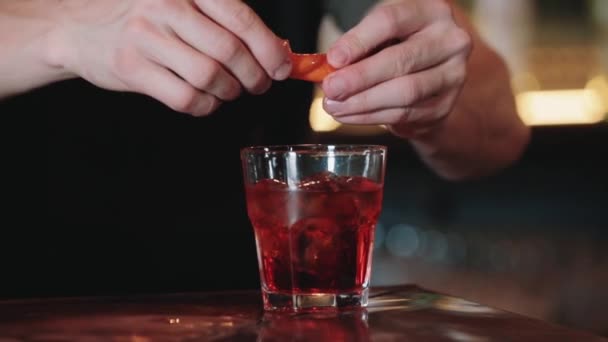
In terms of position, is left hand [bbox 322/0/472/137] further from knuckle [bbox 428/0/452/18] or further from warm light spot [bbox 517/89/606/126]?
warm light spot [bbox 517/89/606/126]

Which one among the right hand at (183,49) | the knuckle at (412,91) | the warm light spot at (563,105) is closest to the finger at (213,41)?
the right hand at (183,49)

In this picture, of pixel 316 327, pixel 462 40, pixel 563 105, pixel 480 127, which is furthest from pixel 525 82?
pixel 316 327

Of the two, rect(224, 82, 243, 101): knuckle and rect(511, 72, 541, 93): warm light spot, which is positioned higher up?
rect(511, 72, 541, 93): warm light spot

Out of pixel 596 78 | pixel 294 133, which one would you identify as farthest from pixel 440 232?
pixel 294 133

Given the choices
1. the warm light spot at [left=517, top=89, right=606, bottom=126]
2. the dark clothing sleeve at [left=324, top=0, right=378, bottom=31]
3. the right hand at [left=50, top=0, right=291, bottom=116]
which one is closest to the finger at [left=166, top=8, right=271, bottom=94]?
the right hand at [left=50, top=0, right=291, bottom=116]

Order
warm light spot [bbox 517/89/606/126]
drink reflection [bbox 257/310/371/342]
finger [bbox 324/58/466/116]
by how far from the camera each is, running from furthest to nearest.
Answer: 1. warm light spot [bbox 517/89/606/126]
2. finger [bbox 324/58/466/116]
3. drink reflection [bbox 257/310/371/342]

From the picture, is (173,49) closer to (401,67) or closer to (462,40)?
(401,67)

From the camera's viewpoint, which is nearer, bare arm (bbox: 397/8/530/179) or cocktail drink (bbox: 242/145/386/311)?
cocktail drink (bbox: 242/145/386/311)

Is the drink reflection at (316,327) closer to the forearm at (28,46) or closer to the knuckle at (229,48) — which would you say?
the knuckle at (229,48)
